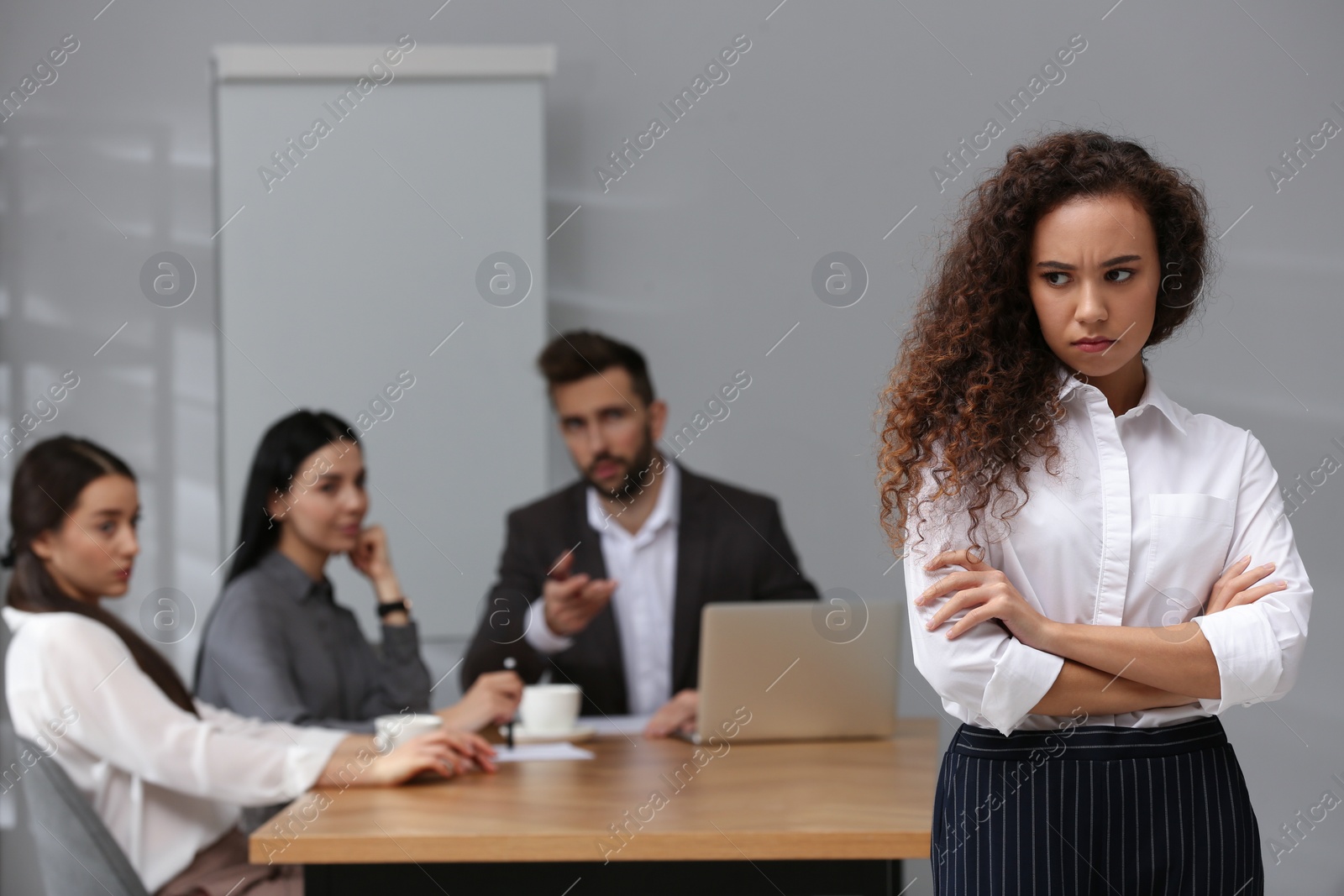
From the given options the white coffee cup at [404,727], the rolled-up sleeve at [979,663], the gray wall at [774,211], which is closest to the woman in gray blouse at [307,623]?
the white coffee cup at [404,727]

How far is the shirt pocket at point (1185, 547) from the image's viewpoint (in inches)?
51.6

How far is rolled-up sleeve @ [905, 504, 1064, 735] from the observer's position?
125 cm

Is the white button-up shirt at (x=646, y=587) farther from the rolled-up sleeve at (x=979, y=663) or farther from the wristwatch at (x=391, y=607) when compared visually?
the rolled-up sleeve at (x=979, y=663)

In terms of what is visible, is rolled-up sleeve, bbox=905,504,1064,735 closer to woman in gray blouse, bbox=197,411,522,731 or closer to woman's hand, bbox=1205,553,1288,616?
woman's hand, bbox=1205,553,1288,616

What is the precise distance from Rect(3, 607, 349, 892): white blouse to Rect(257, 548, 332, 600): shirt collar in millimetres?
561

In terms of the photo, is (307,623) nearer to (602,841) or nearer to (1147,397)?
(602,841)

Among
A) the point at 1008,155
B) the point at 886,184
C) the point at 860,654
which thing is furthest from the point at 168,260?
the point at 1008,155

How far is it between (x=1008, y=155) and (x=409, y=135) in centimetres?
272

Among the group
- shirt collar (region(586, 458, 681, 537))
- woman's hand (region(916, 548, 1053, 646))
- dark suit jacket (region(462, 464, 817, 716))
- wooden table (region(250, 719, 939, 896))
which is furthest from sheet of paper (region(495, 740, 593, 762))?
woman's hand (region(916, 548, 1053, 646))

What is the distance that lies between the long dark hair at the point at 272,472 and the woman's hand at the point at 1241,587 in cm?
212

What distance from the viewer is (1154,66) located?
13.4 ft

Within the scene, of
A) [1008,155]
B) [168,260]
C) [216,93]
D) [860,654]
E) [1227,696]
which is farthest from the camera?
[168,260]

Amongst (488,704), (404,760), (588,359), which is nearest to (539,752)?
(488,704)

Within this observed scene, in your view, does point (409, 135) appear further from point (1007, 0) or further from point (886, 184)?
point (1007, 0)
